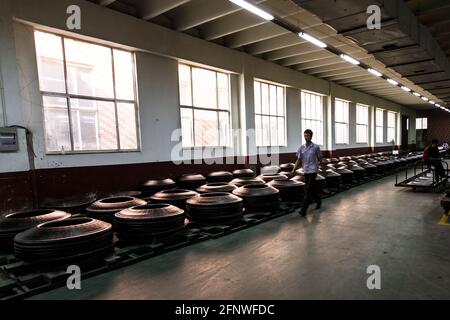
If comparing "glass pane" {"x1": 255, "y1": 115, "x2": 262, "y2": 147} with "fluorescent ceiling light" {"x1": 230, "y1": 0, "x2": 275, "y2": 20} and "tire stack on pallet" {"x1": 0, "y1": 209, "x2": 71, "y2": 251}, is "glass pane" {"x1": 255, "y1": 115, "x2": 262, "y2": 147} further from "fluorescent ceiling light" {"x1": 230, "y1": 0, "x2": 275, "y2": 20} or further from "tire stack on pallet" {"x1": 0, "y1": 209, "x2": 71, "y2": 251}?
"tire stack on pallet" {"x1": 0, "y1": 209, "x2": 71, "y2": 251}

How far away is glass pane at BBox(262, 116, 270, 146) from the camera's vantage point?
1025cm

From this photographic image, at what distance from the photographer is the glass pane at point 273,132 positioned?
10663 millimetres

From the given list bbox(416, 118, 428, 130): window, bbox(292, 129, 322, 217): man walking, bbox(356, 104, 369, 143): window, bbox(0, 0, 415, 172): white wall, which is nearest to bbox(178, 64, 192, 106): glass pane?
bbox(0, 0, 415, 172): white wall

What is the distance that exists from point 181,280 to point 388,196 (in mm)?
6323

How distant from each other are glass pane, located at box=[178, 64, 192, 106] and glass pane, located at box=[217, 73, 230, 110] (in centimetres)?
121

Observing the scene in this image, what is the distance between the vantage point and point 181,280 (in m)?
2.71

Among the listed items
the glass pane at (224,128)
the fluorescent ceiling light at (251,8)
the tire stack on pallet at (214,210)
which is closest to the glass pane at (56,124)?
the tire stack on pallet at (214,210)

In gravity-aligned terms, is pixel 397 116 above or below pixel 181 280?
above

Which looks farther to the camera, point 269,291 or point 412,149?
point 412,149

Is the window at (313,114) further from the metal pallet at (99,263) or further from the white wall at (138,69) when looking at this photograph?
the metal pallet at (99,263)

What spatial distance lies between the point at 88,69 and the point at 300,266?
5.49 meters

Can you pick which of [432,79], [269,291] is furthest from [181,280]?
[432,79]
